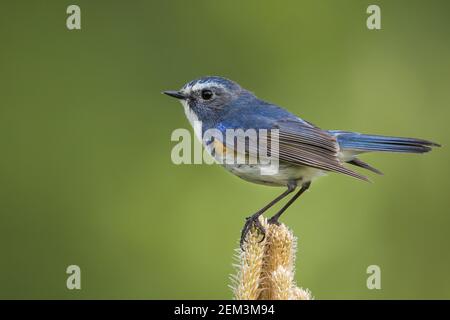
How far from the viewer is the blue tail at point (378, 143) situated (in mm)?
4672

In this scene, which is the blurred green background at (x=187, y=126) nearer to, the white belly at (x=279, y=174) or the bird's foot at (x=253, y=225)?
the white belly at (x=279, y=174)

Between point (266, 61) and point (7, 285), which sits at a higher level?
point (266, 61)

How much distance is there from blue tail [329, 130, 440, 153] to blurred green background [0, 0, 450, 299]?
126 cm

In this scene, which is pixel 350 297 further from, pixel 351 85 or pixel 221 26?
pixel 221 26

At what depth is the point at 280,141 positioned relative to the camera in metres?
4.61

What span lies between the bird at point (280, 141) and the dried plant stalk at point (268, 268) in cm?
42

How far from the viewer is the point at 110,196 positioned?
21.0 ft

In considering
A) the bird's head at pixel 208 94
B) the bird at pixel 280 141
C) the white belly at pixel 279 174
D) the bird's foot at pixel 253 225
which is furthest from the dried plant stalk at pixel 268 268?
the bird's head at pixel 208 94

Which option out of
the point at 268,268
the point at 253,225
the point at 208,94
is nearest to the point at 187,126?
the point at 208,94

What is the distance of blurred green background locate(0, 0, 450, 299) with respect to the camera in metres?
6.01

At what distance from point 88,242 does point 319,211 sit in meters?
1.97

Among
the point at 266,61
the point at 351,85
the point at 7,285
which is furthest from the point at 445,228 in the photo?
the point at 7,285

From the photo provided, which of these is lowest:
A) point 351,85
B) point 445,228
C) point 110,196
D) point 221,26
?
point 445,228

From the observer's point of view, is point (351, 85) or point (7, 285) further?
point (351, 85)
